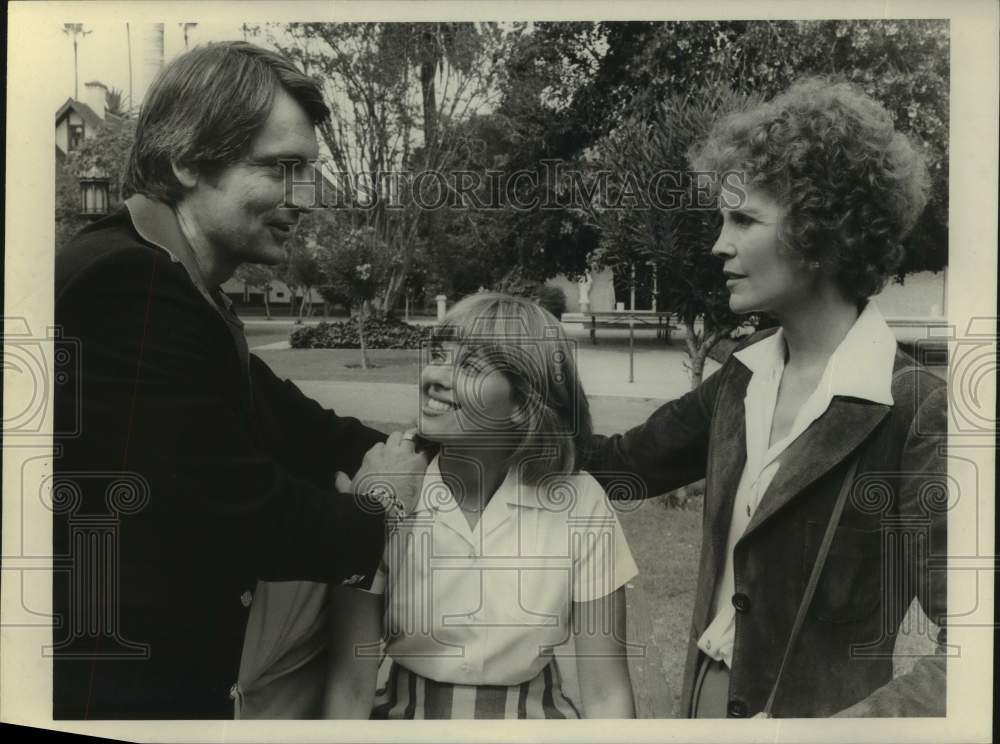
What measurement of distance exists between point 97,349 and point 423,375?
124 cm

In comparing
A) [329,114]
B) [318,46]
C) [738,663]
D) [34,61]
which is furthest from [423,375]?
[34,61]

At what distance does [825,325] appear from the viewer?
398cm

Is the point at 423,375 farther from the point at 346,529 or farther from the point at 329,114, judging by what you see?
the point at 329,114

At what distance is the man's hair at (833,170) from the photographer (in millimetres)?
3871

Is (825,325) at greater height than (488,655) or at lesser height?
greater

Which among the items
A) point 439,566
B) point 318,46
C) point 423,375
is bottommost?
point 439,566

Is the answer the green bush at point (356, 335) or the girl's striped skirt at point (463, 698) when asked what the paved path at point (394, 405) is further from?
the girl's striped skirt at point (463, 698)

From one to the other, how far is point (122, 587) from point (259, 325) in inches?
45.7

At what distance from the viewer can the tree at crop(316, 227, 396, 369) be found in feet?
13.7

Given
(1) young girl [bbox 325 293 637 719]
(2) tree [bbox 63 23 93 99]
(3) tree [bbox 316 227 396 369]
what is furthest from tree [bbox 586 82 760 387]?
(2) tree [bbox 63 23 93 99]

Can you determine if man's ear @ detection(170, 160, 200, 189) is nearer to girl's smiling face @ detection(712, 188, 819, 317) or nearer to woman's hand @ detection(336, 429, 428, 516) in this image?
woman's hand @ detection(336, 429, 428, 516)

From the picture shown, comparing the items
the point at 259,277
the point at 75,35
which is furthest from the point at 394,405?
the point at 75,35

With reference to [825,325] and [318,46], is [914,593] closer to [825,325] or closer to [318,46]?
[825,325]

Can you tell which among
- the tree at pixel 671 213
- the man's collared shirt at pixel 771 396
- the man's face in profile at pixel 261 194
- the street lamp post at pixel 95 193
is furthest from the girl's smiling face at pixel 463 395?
the street lamp post at pixel 95 193
